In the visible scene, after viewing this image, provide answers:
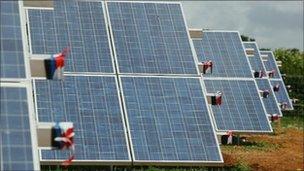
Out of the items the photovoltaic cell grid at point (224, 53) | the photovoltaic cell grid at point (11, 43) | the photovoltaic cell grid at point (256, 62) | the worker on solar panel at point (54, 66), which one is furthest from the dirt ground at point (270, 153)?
the photovoltaic cell grid at point (11, 43)

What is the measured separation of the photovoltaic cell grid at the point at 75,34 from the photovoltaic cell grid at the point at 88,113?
0.63 m

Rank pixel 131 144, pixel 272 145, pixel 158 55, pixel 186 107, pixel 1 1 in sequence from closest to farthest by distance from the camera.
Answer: pixel 1 1 → pixel 131 144 → pixel 186 107 → pixel 158 55 → pixel 272 145

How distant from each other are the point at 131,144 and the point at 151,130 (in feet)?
2.50

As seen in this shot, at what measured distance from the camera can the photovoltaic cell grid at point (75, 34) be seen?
1723 cm

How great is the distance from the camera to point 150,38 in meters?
18.6

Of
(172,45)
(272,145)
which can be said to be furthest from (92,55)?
(272,145)

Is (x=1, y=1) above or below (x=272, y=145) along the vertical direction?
above

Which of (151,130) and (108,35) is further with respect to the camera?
(108,35)

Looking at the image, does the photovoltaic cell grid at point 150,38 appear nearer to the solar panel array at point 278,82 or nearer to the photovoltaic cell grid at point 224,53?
the photovoltaic cell grid at point 224,53

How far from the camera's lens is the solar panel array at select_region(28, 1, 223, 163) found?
1546cm

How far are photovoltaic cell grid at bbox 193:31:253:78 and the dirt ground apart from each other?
296 cm

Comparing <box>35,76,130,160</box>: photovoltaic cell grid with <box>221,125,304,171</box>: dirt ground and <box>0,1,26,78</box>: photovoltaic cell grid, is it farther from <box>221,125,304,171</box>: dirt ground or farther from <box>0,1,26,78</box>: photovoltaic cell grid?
<box>221,125,304,171</box>: dirt ground

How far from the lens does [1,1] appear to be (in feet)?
37.1

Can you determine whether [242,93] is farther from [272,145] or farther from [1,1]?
[1,1]
